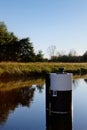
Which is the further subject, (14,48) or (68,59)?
(68,59)

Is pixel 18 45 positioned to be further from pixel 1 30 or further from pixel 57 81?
pixel 57 81

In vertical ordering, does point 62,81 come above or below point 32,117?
above

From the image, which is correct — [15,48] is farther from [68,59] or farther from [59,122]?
[59,122]

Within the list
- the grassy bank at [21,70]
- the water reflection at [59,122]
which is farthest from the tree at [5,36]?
the water reflection at [59,122]

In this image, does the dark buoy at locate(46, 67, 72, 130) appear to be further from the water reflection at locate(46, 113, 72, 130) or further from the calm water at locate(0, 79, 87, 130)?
the calm water at locate(0, 79, 87, 130)

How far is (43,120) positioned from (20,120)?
60 cm

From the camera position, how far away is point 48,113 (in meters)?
8.53

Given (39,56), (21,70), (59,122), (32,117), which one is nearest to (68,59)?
(39,56)

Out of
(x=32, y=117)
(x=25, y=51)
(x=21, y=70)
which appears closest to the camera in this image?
(x=32, y=117)

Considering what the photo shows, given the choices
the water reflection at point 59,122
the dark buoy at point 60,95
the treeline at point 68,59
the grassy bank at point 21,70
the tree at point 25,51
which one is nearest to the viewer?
the water reflection at point 59,122

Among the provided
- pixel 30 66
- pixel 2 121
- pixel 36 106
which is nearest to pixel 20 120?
pixel 2 121

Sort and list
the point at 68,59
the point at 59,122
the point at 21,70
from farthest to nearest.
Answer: the point at 68,59
the point at 21,70
the point at 59,122

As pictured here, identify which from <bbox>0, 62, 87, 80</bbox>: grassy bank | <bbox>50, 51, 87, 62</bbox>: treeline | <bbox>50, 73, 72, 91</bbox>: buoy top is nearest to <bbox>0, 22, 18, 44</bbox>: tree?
<bbox>0, 62, 87, 80</bbox>: grassy bank

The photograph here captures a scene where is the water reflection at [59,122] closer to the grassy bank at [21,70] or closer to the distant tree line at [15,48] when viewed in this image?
the grassy bank at [21,70]
